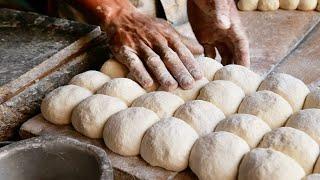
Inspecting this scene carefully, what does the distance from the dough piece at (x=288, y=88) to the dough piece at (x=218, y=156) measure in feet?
1.12

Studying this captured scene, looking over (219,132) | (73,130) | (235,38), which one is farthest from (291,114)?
(73,130)

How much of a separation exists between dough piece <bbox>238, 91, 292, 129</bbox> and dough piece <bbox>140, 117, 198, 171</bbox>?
0.77ft

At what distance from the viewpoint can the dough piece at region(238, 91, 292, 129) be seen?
1.56 m

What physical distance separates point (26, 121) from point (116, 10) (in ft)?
2.01

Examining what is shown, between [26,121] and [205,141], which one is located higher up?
[205,141]

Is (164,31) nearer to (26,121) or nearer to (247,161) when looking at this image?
(26,121)

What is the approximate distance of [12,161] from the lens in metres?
1.37

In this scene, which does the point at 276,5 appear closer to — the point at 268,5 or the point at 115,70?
the point at 268,5

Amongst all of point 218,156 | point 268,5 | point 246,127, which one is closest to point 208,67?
point 246,127

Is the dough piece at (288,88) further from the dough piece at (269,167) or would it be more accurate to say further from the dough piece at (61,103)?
the dough piece at (61,103)

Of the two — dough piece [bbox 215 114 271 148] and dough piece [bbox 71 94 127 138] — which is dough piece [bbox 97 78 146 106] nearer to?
dough piece [bbox 71 94 127 138]

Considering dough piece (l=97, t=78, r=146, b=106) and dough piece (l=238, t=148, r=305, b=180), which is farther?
dough piece (l=97, t=78, r=146, b=106)

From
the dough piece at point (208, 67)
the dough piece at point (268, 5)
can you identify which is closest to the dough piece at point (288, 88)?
the dough piece at point (208, 67)

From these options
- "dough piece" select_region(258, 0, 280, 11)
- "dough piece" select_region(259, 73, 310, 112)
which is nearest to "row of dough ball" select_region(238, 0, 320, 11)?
"dough piece" select_region(258, 0, 280, 11)
